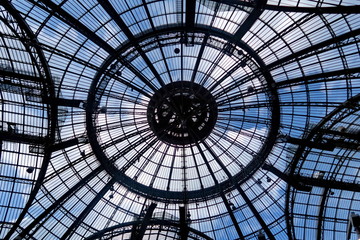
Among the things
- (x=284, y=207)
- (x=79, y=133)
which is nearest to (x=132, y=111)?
(x=79, y=133)

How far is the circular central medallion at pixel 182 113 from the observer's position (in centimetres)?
3131

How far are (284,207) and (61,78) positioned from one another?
85.5ft

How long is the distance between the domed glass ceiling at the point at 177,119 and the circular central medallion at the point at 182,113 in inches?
5.9

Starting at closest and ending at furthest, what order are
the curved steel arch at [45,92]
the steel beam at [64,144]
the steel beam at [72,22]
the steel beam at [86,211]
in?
the steel beam at [72,22] → the curved steel arch at [45,92] → the steel beam at [64,144] → the steel beam at [86,211]

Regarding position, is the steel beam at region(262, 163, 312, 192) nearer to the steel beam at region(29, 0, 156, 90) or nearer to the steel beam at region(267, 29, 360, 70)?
the steel beam at region(267, 29, 360, 70)

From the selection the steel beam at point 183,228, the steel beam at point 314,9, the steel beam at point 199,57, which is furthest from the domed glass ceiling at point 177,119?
the steel beam at point 314,9

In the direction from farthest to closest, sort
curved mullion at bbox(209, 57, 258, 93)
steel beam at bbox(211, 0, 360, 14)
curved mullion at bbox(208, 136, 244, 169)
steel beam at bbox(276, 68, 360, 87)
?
curved mullion at bbox(208, 136, 244, 169) → curved mullion at bbox(209, 57, 258, 93) → steel beam at bbox(276, 68, 360, 87) → steel beam at bbox(211, 0, 360, 14)

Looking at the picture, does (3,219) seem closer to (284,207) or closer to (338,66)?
(284,207)

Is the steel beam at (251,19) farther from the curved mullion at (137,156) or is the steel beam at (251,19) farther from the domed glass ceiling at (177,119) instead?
the curved mullion at (137,156)

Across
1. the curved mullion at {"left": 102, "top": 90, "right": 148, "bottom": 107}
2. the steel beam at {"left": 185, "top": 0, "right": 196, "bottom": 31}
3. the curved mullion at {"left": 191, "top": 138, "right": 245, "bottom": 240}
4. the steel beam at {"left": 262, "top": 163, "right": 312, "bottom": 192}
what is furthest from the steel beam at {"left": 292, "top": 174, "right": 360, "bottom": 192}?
the steel beam at {"left": 185, "top": 0, "right": 196, "bottom": 31}

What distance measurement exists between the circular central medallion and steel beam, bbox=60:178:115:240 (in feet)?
24.3

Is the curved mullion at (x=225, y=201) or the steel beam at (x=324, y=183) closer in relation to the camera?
the steel beam at (x=324, y=183)

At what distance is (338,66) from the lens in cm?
2809

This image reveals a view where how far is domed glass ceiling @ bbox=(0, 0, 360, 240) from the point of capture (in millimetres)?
26109
